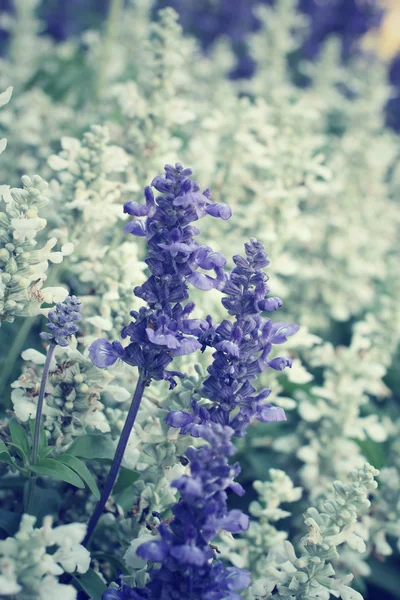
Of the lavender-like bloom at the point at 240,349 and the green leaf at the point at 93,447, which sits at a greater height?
the lavender-like bloom at the point at 240,349

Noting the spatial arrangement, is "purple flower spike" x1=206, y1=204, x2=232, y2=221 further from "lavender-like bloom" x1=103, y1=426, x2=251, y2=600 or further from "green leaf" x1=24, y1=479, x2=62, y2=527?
"green leaf" x1=24, y1=479, x2=62, y2=527

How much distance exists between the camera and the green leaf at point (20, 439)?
1.44m

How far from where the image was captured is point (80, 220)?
1.92 metres

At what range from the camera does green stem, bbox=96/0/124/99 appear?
3.17 metres

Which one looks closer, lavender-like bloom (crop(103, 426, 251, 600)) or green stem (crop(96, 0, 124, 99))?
lavender-like bloom (crop(103, 426, 251, 600))

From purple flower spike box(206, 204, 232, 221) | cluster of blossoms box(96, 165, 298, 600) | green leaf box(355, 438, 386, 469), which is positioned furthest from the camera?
green leaf box(355, 438, 386, 469)

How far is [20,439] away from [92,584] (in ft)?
1.16

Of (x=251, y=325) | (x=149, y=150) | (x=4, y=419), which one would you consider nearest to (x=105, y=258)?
(x=149, y=150)

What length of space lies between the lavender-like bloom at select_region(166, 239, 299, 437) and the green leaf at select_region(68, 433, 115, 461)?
294mm

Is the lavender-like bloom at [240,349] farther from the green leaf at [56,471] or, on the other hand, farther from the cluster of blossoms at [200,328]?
the green leaf at [56,471]

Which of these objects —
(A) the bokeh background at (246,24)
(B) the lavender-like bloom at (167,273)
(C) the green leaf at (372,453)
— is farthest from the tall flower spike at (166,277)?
(A) the bokeh background at (246,24)

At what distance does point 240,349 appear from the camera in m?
1.36

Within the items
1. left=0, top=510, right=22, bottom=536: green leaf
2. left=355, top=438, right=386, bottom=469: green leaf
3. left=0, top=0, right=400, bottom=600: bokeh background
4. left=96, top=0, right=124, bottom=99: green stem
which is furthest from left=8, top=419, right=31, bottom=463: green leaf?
left=0, top=0, right=400, bottom=600: bokeh background

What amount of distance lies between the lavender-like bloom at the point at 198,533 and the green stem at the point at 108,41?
2.60m
